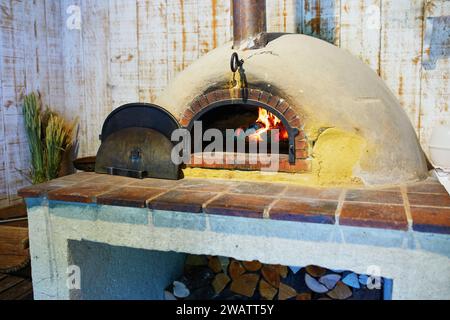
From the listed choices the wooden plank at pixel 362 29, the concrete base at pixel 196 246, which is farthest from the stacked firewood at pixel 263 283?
the wooden plank at pixel 362 29

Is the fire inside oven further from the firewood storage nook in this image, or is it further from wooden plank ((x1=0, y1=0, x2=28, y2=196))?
wooden plank ((x1=0, y1=0, x2=28, y2=196))

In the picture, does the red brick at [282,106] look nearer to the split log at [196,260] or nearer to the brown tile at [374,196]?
the brown tile at [374,196]

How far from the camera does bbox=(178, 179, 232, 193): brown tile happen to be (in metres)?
2.38

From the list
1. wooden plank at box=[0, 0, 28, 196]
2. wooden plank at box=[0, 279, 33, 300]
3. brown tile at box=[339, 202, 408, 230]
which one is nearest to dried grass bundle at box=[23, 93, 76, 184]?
wooden plank at box=[0, 0, 28, 196]

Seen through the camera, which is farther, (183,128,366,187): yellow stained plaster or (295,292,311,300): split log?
(295,292,311,300): split log

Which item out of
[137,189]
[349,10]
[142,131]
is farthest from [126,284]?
[349,10]

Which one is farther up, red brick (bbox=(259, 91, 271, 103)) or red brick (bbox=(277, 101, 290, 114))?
red brick (bbox=(259, 91, 271, 103))

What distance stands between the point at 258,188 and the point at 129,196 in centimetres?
72

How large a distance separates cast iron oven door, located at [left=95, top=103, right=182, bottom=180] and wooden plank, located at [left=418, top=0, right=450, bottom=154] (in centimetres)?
175

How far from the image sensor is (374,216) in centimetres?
183

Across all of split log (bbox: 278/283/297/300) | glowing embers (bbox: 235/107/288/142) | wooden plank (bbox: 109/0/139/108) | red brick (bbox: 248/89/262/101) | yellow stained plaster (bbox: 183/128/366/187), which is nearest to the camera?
yellow stained plaster (bbox: 183/128/366/187)

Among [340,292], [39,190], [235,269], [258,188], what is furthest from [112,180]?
[340,292]

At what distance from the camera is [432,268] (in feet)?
5.79

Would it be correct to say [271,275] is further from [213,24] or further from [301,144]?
[213,24]
